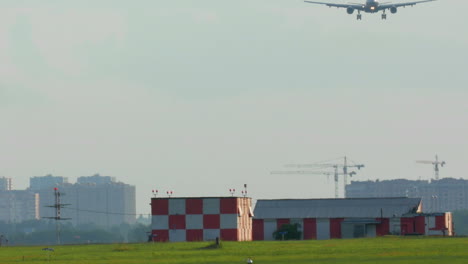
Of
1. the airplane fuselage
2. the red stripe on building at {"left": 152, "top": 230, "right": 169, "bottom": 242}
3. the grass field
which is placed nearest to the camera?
the grass field

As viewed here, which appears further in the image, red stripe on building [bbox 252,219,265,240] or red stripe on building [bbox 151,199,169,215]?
red stripe on building [bbox 252,219,265,240]

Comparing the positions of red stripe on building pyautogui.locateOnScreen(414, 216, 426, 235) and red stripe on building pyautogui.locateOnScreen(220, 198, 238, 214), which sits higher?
red stripe on building pyautogui.locateOnScreen(220, 198, 238, 214)

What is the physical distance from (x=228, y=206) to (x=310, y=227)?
1540 cm

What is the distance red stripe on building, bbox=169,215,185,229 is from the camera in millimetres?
121250

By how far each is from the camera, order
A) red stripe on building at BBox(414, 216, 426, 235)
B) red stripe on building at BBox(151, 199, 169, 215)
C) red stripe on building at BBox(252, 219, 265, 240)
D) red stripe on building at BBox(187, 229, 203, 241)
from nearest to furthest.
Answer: red stripe on building at BBox(187, 229, 203, 241) → red stripe on building at BBox(151, 199, 169, 215) → red stripe on building at BBox(414, 216, 426, 235) → red stripe on building at BBox(252, 219, 265, 240)

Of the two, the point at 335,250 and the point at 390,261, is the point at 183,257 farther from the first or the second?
the point at 390,261

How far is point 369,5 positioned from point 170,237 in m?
57.1

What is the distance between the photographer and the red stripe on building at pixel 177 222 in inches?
4774

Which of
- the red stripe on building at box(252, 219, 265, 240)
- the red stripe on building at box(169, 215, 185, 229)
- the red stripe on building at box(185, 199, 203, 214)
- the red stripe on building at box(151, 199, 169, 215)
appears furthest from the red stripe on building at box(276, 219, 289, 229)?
the red stripe on building at box(151, 199, 169, 215)

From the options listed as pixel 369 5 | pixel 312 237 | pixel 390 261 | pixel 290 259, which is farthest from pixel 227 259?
pixel 369 5

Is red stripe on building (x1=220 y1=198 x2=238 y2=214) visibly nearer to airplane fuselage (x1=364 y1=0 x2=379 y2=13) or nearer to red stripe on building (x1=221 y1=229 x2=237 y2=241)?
red stripe on building (x1=221 y1=229 x2=237 y2=241)

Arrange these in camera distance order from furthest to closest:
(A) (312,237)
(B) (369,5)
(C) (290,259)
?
(B) (369,5) < (A) (312,237) < (C) (290,259)

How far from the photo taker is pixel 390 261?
58938 millimetres

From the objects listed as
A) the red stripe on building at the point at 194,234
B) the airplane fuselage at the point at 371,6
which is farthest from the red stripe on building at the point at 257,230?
the airplane fuselage at the point at 371,6
